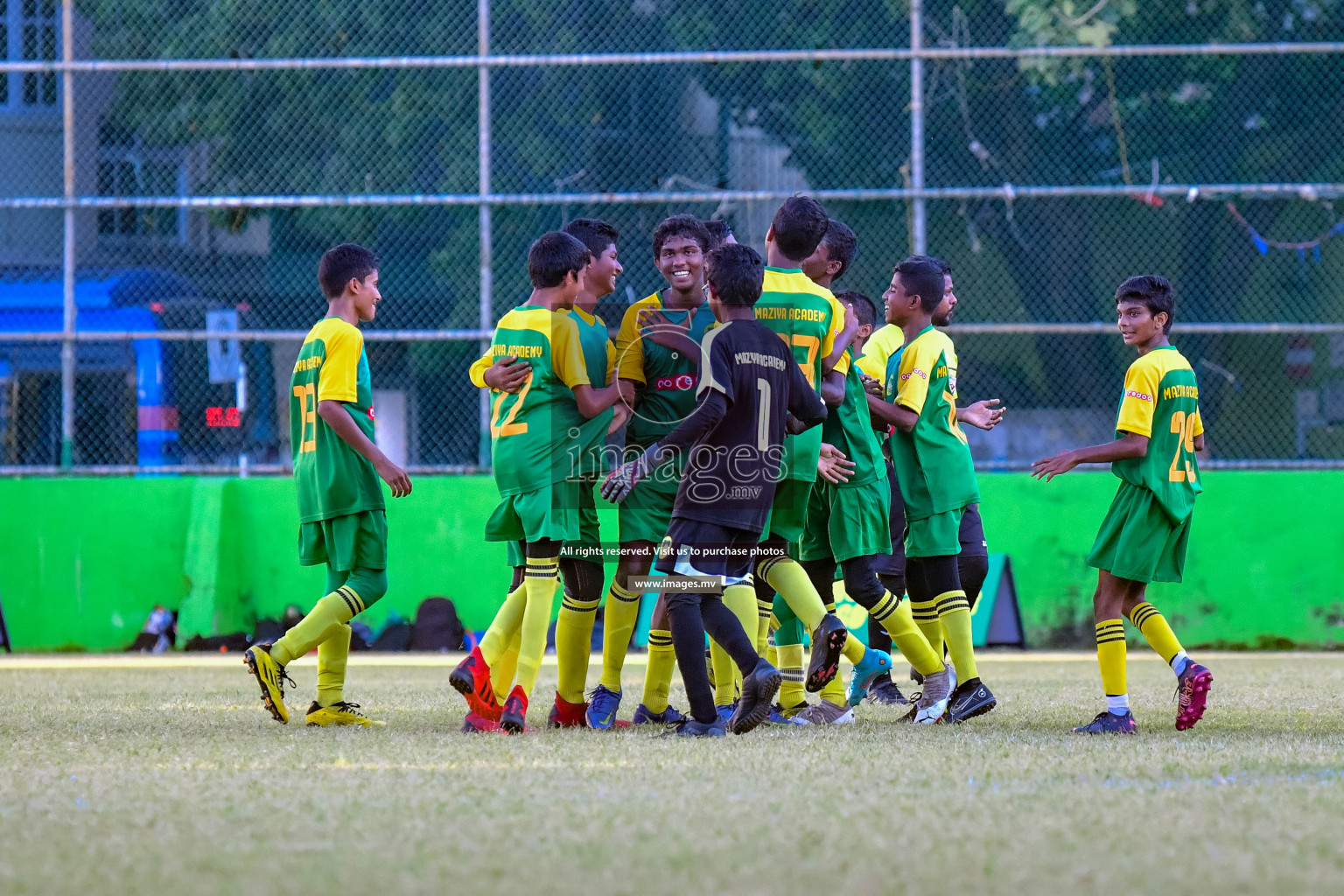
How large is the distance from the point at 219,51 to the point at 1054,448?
737 centimetres

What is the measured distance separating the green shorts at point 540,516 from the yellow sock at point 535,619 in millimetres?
123

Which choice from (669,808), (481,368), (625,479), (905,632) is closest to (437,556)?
(481,368)

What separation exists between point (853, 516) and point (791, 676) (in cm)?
72

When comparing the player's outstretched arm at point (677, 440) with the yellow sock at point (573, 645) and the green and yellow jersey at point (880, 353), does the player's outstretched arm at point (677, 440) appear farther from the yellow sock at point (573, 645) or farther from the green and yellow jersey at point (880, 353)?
the green and yellow jersey at point (880, 353)

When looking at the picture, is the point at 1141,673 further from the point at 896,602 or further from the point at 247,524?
the point at 247,524

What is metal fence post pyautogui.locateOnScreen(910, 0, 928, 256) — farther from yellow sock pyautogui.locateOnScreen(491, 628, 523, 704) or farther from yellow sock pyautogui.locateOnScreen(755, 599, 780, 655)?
yellow sock pyautogui.locateOnScreen(491, 628, 523, 704)

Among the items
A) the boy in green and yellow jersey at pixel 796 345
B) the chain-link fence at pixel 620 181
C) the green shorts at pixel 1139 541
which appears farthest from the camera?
the chain-link fence at pixel 620 181

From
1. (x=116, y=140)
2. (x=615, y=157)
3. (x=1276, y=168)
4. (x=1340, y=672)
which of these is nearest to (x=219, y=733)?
(x=1340, y=672)

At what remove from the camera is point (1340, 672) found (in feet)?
28.2

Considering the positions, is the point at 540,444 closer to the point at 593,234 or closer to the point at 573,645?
the point at 573,645

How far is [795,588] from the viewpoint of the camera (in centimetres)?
557

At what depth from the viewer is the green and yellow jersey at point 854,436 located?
608cm

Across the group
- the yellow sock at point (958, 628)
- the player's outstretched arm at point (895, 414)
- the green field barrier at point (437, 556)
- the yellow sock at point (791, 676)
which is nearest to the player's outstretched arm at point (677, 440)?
the player's outstretched arm at point (895, 414)

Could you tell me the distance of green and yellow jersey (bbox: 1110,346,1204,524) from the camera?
19.0 feet
